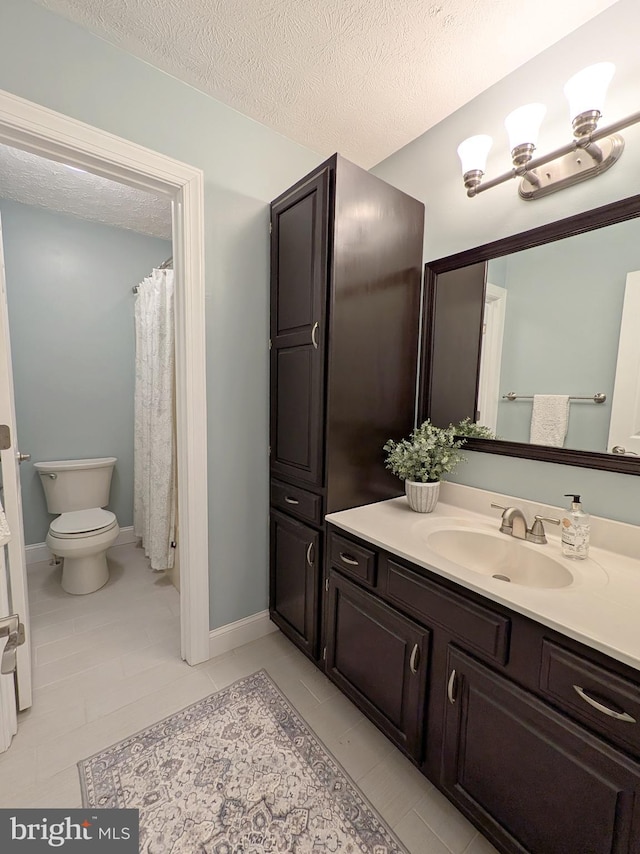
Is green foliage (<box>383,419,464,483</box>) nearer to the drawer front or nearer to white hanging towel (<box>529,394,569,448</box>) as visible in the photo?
white hanging towel (<box>529,394,569,448</box>)

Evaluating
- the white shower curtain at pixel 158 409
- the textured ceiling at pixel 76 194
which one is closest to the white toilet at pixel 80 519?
the white shower curtain at pixel 158 409

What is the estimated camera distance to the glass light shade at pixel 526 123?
1.19 metres

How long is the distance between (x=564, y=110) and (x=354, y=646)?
209cm

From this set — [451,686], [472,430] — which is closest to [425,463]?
[472,430]

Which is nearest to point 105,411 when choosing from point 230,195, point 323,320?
point 230,195

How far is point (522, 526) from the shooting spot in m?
1.26

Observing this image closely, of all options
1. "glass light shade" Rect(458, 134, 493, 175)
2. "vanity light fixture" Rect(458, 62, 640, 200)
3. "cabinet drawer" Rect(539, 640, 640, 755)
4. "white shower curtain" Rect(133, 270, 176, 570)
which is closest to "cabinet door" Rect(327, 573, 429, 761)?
"cabinet drawer" Rect(539, 640, 640, 755)

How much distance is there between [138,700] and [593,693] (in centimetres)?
164

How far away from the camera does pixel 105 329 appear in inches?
108

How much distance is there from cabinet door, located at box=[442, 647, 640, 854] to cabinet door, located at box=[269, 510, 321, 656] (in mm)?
673

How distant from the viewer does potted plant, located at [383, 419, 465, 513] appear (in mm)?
1503

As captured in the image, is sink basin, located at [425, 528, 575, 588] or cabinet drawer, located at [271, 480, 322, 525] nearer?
sink basin, located at [425, 528, 575, 588]

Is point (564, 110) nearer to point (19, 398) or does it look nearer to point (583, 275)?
Answer: point (583, 275)

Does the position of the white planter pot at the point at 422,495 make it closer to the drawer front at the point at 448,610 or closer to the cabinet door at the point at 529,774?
the drawer front at the point at 448,610
